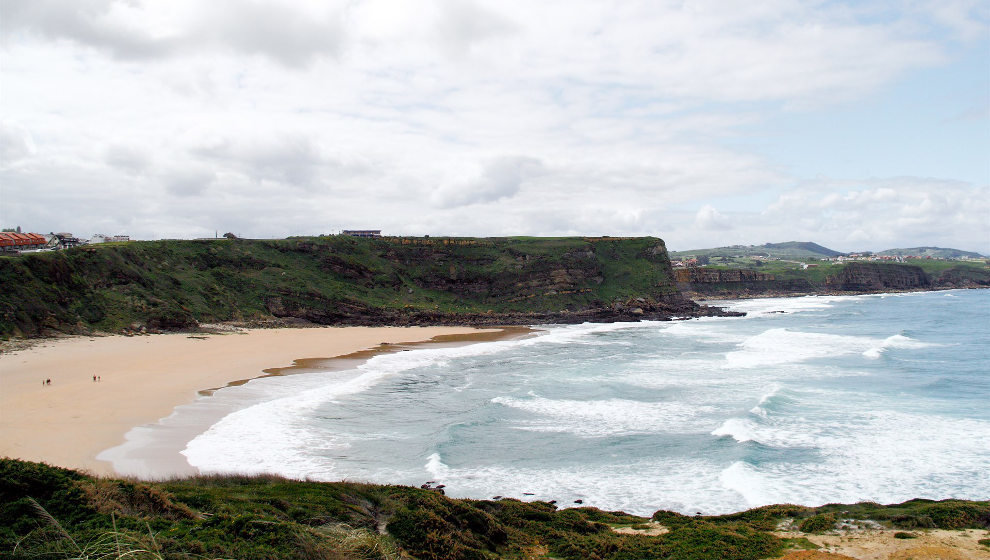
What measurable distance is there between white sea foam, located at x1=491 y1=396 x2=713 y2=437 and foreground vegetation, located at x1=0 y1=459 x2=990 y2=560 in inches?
331

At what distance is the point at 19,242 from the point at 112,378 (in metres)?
47.9

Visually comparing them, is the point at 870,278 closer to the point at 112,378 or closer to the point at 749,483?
the point at 749,483

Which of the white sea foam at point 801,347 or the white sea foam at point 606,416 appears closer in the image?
the white sea foam at point 606,416

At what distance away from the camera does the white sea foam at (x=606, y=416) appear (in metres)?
22.4

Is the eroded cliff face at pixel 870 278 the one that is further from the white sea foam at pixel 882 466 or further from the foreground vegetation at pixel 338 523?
the foreground vegetation at pixel 338 523

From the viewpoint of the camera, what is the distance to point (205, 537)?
329 inches

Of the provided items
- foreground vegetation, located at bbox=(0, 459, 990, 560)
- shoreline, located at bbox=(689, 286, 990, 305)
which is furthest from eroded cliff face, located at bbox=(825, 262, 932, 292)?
foreground vegetation, located at bbox=(0, 459, 990, 560)

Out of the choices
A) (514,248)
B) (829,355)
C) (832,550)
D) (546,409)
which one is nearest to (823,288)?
(514,248)

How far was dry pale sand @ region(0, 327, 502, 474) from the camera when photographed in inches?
739

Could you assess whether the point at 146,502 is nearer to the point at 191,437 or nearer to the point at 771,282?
the point at 191,437

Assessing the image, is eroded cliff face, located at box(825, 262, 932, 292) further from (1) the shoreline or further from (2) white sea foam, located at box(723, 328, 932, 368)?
(2) white sea foam, located at box(723, 328, 932, 368)

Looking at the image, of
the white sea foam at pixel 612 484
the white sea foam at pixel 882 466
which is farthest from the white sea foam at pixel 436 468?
the white sea foam at pixel 882 466

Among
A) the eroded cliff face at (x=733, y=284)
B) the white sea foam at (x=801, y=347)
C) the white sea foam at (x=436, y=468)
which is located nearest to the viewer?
the white sea foam at (x=436, y=468)

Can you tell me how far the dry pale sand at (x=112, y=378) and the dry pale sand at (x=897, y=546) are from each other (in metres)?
17.7
